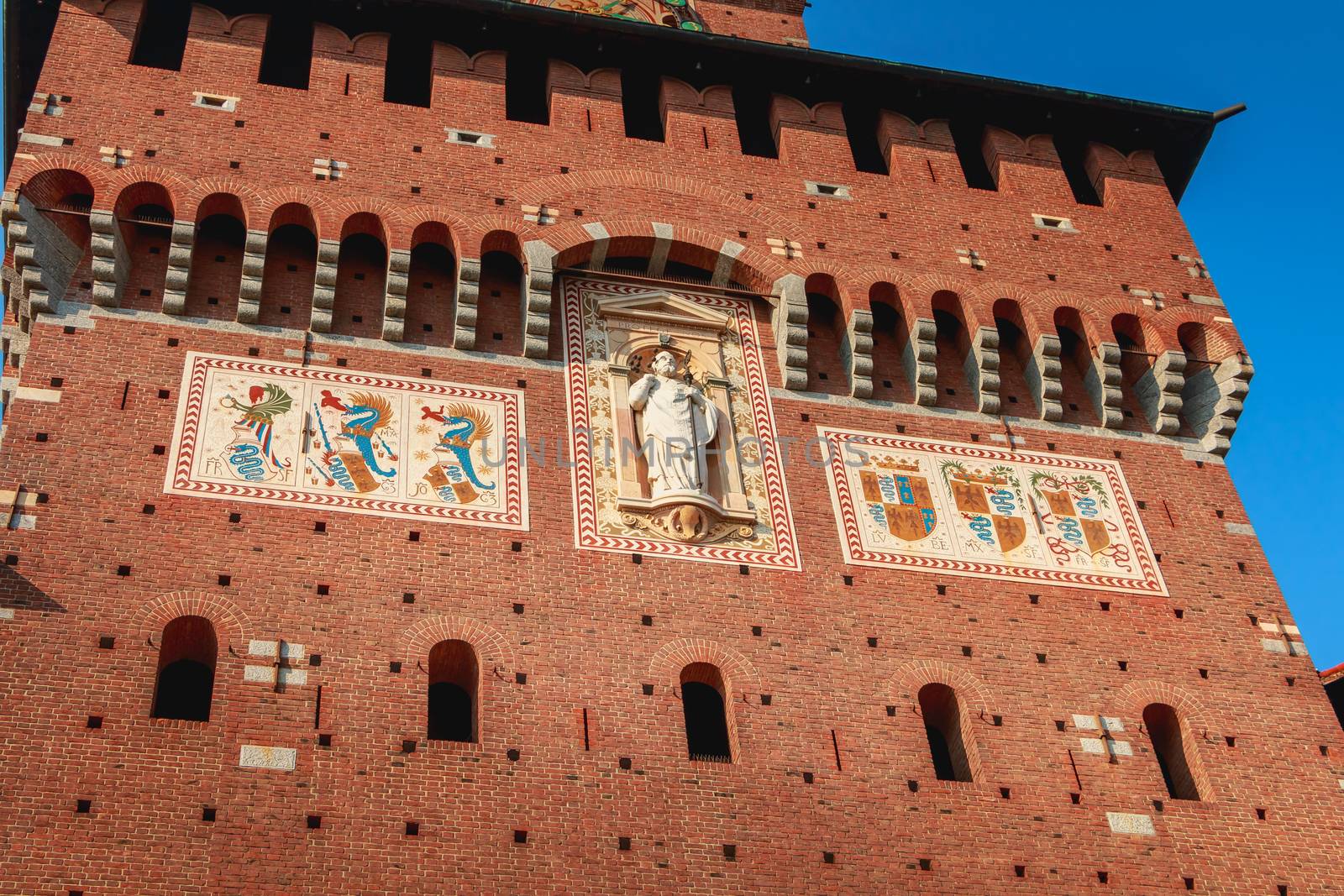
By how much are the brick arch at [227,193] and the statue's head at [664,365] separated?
3.74 meters

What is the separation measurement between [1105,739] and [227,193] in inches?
349

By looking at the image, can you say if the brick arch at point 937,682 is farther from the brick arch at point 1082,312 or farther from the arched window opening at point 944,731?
the brick arch at point 1082,312

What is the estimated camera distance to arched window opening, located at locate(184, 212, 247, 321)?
14352mm

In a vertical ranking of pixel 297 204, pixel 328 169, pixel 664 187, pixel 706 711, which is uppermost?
pixel 664 187

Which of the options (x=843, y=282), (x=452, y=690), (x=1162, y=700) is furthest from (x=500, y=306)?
(x=1162, y=700)

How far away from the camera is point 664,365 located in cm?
1487

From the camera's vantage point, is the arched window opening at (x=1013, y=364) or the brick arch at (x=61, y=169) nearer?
the brick arch at (x=61, y=169)

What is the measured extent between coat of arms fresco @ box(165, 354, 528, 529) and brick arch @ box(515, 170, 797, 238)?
8.60ft

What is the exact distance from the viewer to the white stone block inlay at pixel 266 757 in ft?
37.3

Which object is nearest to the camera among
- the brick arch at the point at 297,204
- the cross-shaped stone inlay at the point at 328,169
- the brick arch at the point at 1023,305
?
the brick arch at the point at 297,204

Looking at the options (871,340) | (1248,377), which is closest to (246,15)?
(871,340)

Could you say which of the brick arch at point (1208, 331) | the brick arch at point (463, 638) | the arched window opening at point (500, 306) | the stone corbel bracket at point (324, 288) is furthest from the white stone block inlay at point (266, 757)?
the brick arch at point (1208, 331)

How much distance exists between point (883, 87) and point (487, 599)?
26.4 feet

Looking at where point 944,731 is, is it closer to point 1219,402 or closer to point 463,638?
point 463,638
